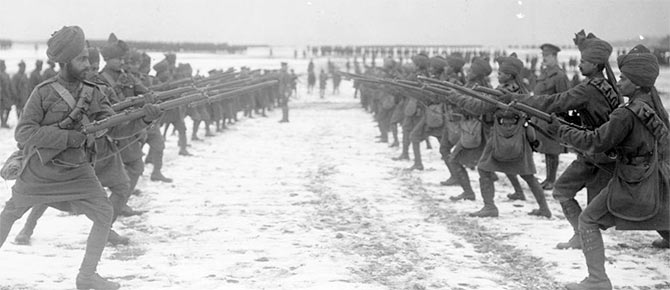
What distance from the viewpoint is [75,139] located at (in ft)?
16.3

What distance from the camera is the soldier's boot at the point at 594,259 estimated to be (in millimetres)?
5219

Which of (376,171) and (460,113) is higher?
(460,113)

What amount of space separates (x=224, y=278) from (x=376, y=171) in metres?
6.67

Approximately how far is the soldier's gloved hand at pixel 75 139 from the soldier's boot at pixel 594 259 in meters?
3.66

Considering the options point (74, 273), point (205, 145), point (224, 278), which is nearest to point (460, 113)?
point (224, 278)

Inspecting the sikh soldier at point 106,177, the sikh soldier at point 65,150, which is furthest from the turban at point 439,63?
the sikh soldier at point 65,150

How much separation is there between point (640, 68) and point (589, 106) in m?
0.86

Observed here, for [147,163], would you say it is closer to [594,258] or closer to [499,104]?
[499,104]

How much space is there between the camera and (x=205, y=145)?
51.9 ft

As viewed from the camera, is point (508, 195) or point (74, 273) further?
point (508, 195)

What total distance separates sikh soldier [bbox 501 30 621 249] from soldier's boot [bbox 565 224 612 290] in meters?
0.69

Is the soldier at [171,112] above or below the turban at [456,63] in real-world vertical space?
below

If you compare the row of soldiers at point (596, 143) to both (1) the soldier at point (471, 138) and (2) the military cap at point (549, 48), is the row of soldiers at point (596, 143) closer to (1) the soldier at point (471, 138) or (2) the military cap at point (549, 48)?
(1) the soldier at point (471, 138)

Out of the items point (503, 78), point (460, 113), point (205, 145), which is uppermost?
point (503, 78)
